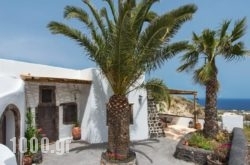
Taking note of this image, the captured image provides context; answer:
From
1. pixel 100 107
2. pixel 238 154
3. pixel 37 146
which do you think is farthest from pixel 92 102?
pixel 238 154

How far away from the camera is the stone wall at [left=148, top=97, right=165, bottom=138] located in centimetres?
1959

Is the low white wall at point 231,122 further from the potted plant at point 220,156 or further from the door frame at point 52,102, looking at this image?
the door frame at point 52,102

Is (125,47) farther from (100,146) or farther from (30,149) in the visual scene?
(100,146)

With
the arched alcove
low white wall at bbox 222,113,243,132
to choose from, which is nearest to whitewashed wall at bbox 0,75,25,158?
the arched alcove

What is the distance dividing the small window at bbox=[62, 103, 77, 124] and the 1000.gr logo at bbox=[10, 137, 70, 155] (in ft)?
3.88

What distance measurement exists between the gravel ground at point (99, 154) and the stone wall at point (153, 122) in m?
1.46

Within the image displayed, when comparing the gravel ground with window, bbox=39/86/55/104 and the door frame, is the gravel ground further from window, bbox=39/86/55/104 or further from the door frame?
window, bbox=39/86/55/104

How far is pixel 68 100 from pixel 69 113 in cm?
74

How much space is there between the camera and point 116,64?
12.3m

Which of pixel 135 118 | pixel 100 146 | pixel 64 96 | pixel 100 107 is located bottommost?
pixel 100 146

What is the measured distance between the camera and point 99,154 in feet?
49.6

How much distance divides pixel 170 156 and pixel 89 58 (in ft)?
20.9

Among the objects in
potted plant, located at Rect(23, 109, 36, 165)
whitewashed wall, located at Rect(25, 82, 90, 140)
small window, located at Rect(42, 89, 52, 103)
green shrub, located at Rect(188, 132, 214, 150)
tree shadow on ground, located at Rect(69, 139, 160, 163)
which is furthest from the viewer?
small window, located at Rect(42, 89, 52, 103)

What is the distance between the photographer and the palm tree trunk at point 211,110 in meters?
16.3
